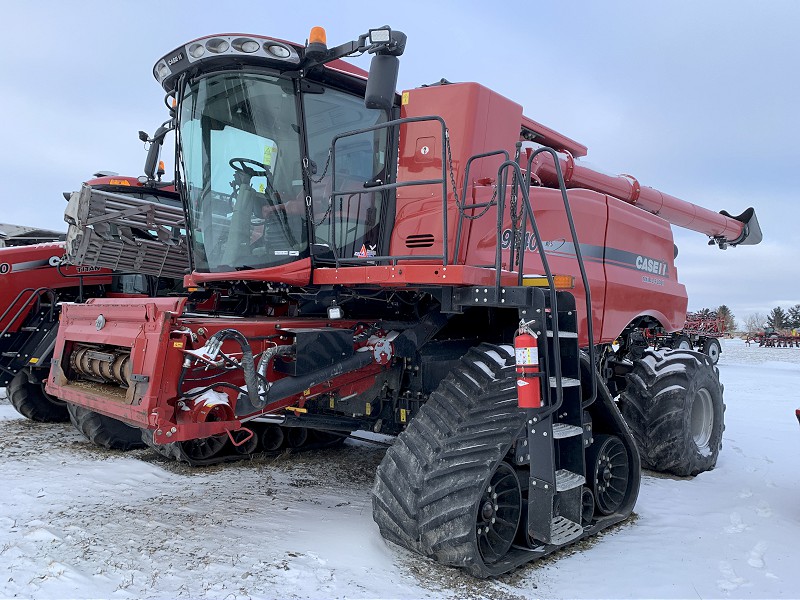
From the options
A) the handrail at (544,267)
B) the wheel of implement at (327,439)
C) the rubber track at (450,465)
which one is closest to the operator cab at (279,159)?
the handrail at (544,267)

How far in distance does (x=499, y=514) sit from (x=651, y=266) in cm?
353

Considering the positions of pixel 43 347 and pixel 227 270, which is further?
pixel 43 347

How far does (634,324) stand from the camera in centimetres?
625

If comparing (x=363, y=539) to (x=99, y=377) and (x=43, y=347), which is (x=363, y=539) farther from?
(x=43, y=347)

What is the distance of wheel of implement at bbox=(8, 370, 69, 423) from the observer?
703 cm

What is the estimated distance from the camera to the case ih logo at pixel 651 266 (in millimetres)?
5957

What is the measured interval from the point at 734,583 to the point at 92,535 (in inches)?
141

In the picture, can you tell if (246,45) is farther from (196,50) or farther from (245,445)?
(245,445)

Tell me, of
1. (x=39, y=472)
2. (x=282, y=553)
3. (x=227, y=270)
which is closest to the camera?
(x=282, y=553)

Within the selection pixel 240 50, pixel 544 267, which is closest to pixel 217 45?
pixel 240 50

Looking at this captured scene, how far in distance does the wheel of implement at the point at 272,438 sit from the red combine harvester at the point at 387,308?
2.51ft

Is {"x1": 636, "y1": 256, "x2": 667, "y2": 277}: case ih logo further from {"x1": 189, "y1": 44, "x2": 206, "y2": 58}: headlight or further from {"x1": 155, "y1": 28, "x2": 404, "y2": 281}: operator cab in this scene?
{"x1": 189, "y1": 44, "x2": 206, "y2": 58}: headlight

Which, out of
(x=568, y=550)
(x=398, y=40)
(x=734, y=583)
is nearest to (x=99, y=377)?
(x=398, y=40)

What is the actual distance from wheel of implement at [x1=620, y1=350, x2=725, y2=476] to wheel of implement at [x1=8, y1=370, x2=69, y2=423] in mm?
6112
